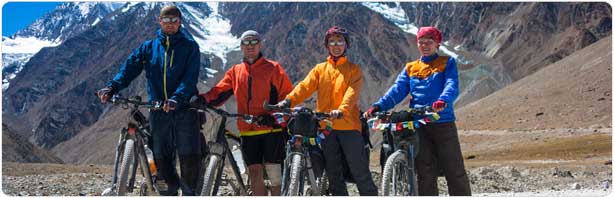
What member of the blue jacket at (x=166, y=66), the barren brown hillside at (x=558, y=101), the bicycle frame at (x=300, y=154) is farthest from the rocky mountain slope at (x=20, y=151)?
the barren brown hillside at (x=558, y=101)

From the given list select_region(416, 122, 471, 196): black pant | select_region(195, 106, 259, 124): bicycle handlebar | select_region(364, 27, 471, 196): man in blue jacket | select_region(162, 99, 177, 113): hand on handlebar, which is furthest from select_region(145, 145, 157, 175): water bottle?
select_region(416, 122, 471, 196): black pant

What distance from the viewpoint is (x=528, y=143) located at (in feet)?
181

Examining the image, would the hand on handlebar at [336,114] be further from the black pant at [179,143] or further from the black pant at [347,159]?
the black pant at [179,143]

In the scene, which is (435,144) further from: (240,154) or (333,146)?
(240,154)

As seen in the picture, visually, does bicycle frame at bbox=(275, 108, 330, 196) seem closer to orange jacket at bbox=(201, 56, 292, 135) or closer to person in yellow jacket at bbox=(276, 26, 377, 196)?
person in yellow jacket at bbox=(276, 26, 377, 196)

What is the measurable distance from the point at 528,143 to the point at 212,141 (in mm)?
50831

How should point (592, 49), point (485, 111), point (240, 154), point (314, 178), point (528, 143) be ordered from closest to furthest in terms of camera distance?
point (314, 178), point (240, 154), point (528, 143), point (485, 111), point (592, 49)

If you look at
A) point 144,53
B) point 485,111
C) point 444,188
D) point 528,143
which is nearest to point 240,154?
point 144,53

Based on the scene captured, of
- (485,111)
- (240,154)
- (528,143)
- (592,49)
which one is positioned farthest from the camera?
(592,49)

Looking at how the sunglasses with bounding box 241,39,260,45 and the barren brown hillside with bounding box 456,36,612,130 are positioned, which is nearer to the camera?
the sunglasses with bounding box 241,39,260,45

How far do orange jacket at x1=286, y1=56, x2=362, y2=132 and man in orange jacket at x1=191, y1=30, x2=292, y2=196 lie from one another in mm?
455

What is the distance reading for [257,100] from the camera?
827 centimetres

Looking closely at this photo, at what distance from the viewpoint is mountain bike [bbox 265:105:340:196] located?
718cm

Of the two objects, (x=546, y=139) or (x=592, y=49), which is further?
(x=592, y=49)
